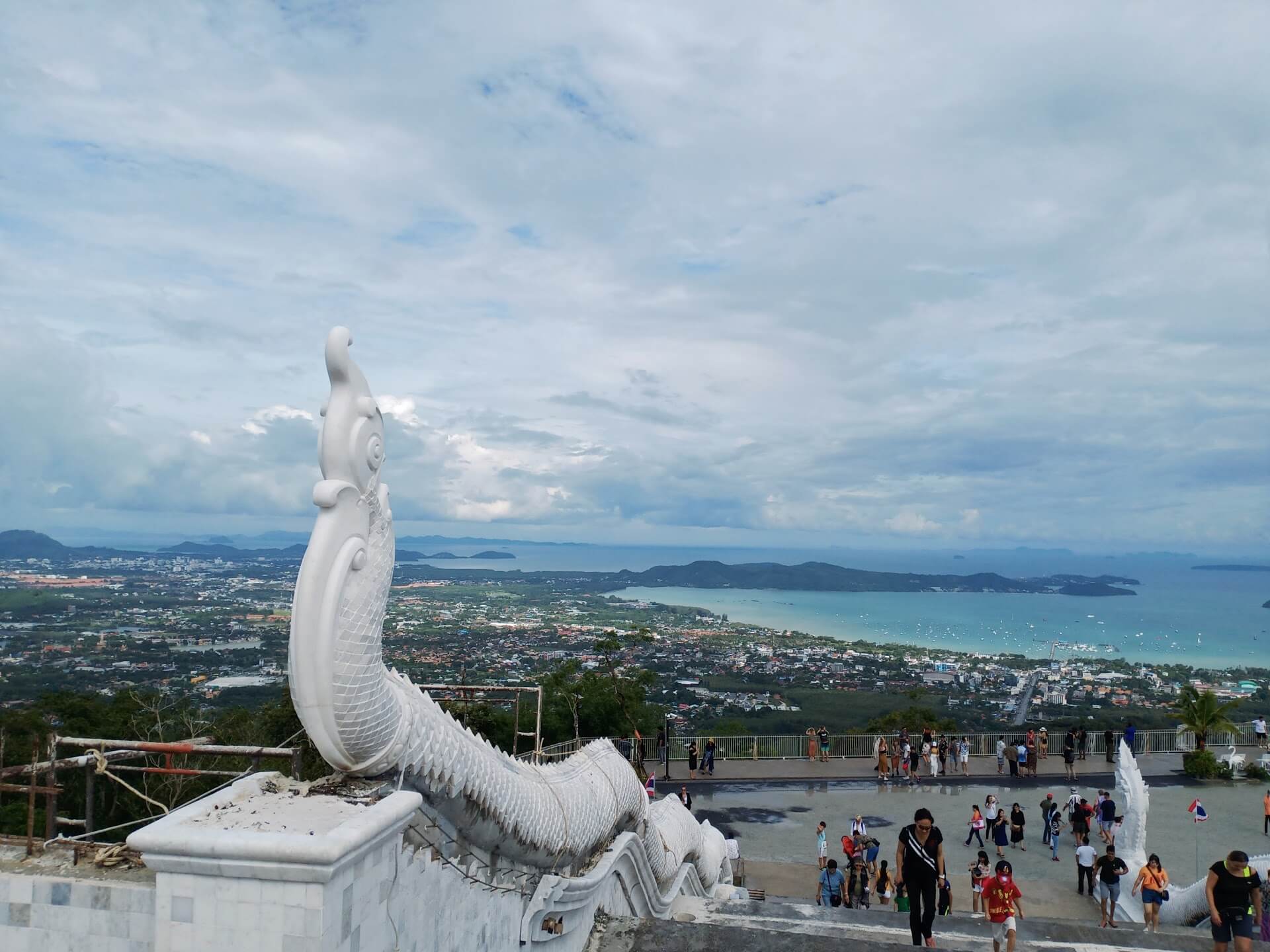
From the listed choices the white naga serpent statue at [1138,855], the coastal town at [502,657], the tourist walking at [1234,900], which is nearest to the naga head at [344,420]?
the coastal town at [502,657]

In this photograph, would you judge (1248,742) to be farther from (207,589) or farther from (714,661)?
(207,589)

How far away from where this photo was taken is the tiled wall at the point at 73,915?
398cm

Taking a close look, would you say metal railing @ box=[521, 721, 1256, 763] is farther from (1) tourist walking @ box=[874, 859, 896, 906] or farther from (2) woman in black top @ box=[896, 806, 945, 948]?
(2) woman in black top @ box=[896, 806, 945, 948]

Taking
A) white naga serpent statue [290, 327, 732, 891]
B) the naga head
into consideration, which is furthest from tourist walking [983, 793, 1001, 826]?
the naga head

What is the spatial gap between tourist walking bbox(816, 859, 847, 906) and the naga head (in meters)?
9.59

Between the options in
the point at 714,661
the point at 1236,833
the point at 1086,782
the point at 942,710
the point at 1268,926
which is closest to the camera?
the point at 1268,926

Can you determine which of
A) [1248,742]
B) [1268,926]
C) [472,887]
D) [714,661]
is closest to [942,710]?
[714,661]

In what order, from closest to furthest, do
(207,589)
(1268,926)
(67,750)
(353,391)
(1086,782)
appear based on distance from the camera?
(353,391) → (1268,926) → (67,750) → (1086,782) → (207,589)

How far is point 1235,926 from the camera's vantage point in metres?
7.20

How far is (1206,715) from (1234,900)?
1730 centimetres

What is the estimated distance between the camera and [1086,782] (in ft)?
62.6

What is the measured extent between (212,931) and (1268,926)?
10766mm

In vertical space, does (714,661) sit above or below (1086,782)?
below

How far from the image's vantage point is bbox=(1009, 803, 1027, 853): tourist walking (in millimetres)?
14859
